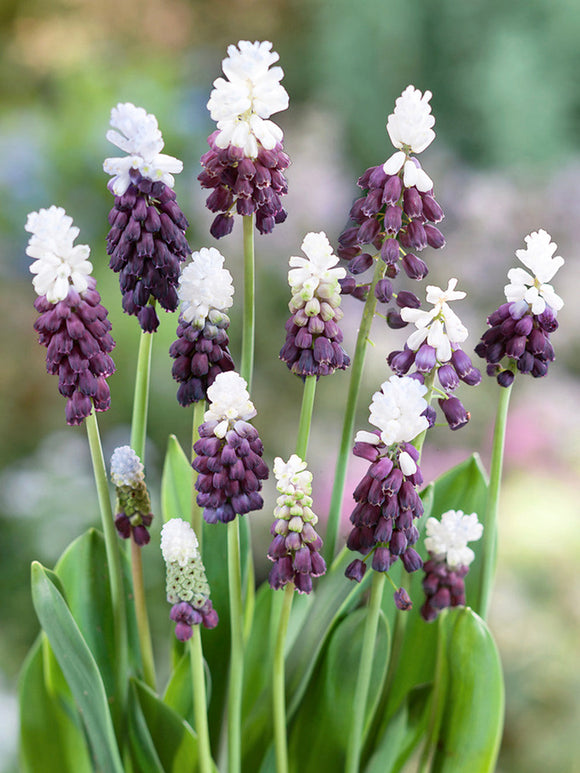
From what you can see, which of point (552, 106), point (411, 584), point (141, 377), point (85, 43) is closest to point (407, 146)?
point (141, 377)

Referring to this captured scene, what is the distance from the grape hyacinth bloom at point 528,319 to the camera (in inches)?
14.1

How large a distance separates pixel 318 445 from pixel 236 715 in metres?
0.96

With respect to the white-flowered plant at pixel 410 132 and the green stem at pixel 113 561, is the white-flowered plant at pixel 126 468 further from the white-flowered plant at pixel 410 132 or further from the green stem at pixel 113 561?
the white-flowered plant at pixel 410 132

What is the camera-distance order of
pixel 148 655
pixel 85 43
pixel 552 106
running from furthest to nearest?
1. pixel 85 43
2. pixel 552 106
3. pixel 148 655

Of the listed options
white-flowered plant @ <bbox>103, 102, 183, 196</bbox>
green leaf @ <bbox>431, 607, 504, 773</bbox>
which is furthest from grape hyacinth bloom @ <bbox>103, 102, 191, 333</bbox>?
green leaf @ <bbox>431, 607, 504, 773</bbox>

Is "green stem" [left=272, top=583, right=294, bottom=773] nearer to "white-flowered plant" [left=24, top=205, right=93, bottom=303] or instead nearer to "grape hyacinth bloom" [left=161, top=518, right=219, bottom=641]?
"grape hyacinth bloom" [left=161, top=518, right=219, bottom=641]

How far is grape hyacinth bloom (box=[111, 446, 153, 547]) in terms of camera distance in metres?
0.39

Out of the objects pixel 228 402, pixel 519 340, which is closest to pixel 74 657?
pixel 228 402

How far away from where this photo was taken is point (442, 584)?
0.42 meters

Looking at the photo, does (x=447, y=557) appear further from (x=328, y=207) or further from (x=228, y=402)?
(x=328, y=207)

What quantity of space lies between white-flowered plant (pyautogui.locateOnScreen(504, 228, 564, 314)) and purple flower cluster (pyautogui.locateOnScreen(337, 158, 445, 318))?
4 cm

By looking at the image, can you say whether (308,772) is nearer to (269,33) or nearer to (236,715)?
(236,715)

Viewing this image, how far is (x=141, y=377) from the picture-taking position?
0.39m

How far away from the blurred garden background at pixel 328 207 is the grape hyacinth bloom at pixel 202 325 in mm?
695
